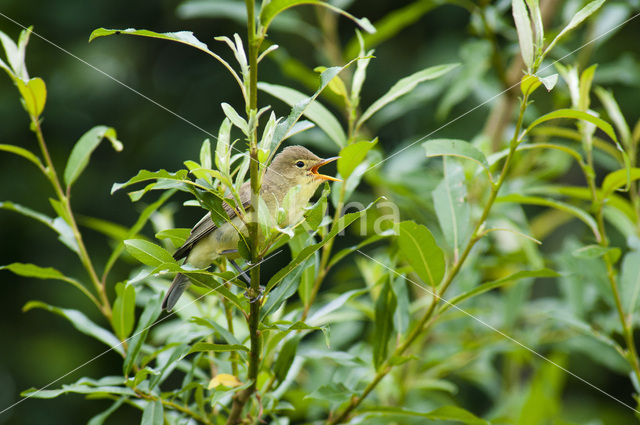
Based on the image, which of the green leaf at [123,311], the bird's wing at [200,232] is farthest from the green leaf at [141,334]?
the bird's wing at [200,232]

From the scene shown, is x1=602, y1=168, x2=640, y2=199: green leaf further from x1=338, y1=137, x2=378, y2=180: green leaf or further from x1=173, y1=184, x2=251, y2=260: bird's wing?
x1=173, y1=184, x2=251, y2=260: bird's wing

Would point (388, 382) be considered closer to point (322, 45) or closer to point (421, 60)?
point (322, 45)

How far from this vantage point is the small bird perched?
2.32 metres

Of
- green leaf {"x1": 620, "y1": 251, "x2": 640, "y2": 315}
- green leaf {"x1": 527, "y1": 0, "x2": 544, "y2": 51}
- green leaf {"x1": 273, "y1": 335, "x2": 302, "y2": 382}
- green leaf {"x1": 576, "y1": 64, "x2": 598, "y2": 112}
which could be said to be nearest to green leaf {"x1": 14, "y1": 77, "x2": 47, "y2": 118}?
green leaf {"x1": 273, "y1": 335, "x2": 302, "y2": 382}

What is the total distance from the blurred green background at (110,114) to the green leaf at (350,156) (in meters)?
2.95

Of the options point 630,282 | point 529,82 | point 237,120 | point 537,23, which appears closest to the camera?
point 237,120

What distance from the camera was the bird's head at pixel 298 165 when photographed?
2785mm

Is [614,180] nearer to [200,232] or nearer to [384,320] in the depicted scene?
[384,320]

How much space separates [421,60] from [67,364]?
3.78 m

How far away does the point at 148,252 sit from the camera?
A: 1.71m

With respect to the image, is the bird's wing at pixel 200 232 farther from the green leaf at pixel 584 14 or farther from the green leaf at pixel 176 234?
the green leaf at pixel 584 14

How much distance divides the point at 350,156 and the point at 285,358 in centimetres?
67

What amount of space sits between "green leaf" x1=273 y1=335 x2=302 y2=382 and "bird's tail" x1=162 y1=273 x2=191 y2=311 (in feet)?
1.88

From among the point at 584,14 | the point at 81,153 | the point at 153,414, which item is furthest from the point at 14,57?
the point at 584,14
